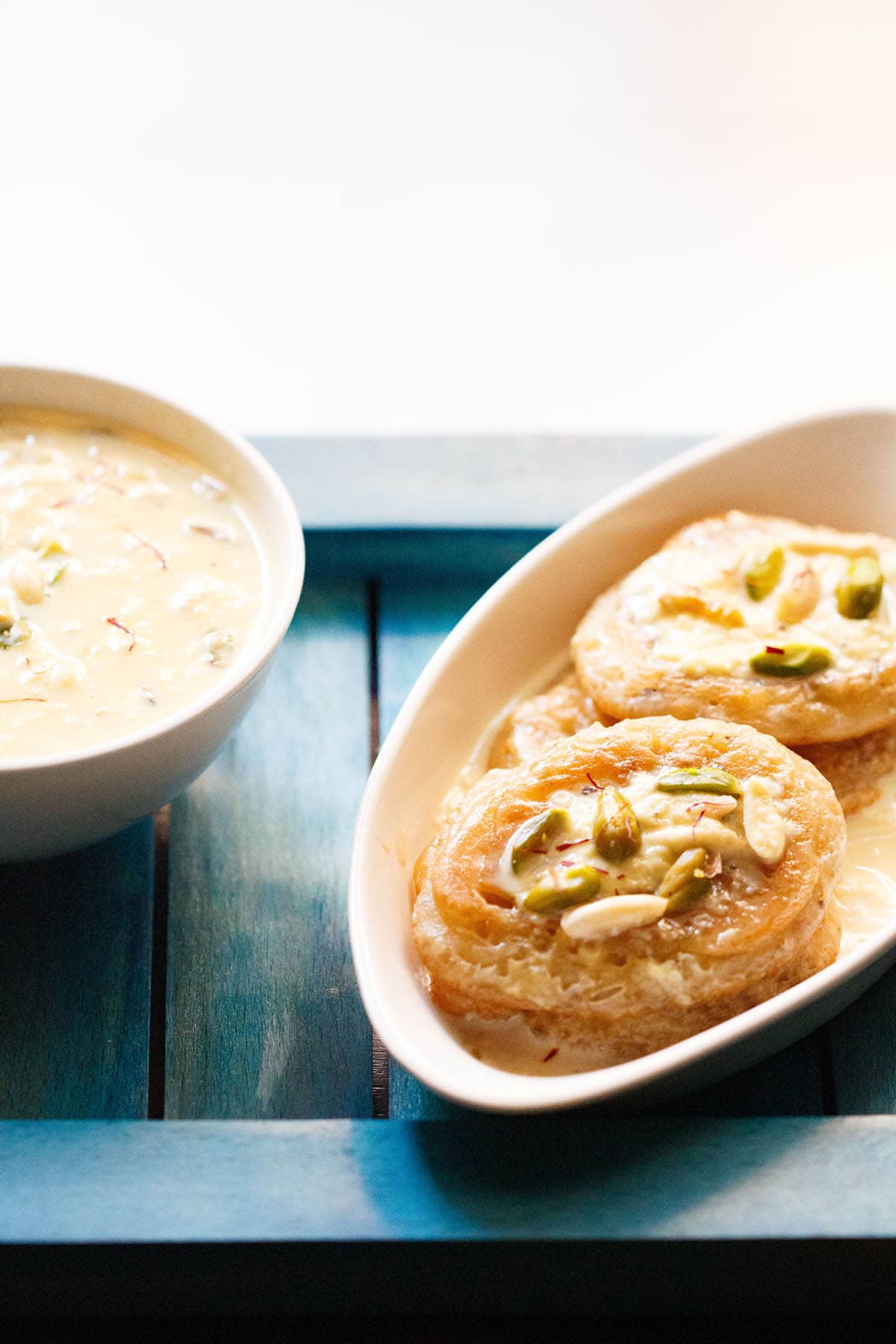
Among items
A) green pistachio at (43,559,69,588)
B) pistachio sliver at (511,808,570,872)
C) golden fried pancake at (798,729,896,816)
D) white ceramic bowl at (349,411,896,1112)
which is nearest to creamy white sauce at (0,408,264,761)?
green pistachio at (43,559,69,588)

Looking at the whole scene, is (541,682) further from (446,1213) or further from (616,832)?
(446,1213)

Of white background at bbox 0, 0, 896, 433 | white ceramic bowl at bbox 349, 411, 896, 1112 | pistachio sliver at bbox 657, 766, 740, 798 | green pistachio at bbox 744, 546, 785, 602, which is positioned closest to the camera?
white ceramic bowl at bbox 349, 411, 896, 1112

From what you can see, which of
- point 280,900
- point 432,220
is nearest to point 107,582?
point 280,900

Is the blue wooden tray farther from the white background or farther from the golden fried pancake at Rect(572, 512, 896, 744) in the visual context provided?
the white background

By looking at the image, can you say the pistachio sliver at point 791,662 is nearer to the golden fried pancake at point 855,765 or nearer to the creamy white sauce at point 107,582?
the golden fried pancake at point 855,765

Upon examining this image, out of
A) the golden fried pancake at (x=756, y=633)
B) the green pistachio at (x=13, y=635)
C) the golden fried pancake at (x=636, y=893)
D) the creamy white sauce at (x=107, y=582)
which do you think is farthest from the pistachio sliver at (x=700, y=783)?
the green pistachio at (x=13, y=635)

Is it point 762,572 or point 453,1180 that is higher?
point 762,572

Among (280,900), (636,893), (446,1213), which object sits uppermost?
(636,893)
